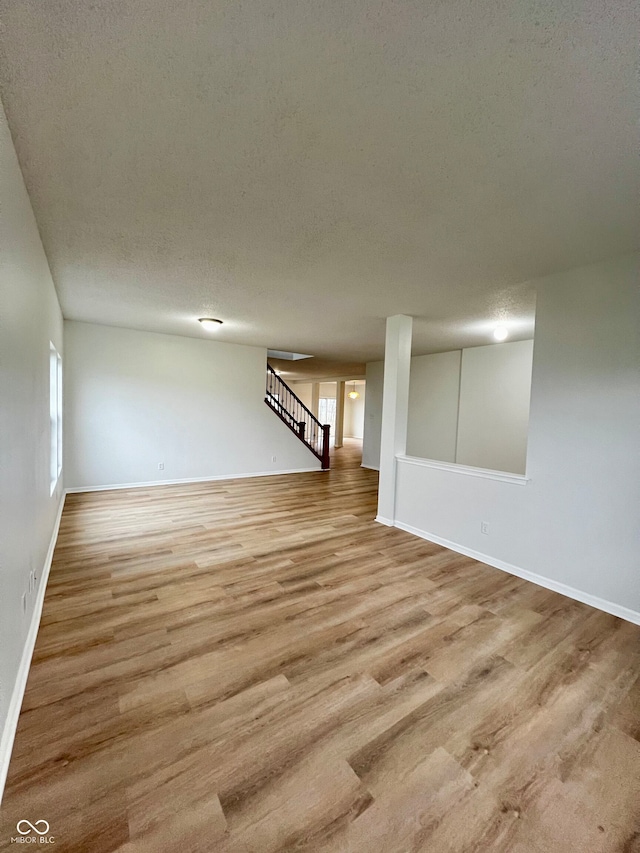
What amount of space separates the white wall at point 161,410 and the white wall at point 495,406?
3.88 metres

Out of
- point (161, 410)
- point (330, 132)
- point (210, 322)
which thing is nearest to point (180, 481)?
point (161, 410)

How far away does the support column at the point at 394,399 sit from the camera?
168 inches

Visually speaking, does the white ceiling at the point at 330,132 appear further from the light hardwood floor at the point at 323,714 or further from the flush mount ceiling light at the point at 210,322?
the light hardwood floor at the point at 323,714

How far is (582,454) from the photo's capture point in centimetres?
270

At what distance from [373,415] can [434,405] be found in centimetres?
162

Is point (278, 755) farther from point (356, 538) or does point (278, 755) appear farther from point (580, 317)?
point (580, 317)

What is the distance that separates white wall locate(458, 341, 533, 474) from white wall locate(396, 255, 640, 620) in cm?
286

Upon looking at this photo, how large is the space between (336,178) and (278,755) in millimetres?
2723

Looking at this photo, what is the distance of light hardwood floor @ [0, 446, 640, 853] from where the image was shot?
1.17 m

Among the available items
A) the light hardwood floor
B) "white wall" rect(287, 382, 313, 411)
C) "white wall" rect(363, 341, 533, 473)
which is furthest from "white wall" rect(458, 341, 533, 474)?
"white wall" rect(287, 382, 313, 411)

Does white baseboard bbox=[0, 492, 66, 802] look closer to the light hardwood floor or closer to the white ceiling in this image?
the light hardwood floor

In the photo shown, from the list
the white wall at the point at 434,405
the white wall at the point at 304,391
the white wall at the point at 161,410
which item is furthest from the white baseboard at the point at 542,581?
the white wall at the point at 304,391

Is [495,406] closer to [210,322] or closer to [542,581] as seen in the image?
[542,581]

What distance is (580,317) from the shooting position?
274 cm
